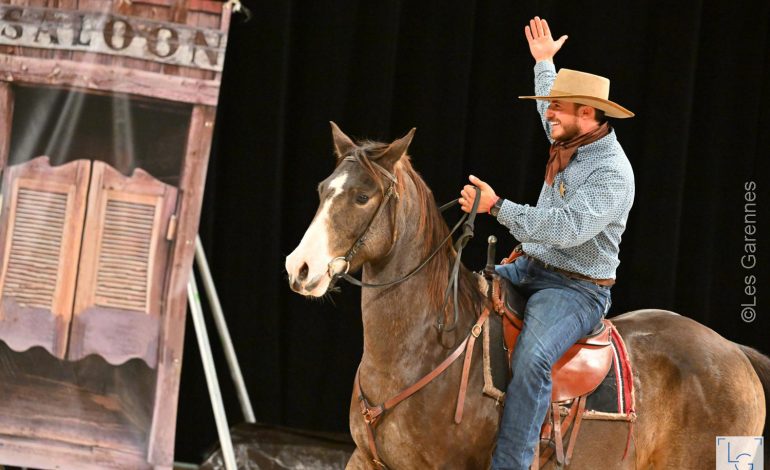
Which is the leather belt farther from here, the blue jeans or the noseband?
the noseband

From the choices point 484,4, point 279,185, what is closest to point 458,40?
point 484,4

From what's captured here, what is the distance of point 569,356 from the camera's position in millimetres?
2883

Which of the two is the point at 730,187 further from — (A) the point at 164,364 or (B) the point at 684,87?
(A) the point at 164,364

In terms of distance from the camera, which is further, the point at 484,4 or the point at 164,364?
the point at 484,4

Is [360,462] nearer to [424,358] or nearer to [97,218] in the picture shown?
[424,358]

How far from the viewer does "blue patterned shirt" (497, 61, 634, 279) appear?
2.69m

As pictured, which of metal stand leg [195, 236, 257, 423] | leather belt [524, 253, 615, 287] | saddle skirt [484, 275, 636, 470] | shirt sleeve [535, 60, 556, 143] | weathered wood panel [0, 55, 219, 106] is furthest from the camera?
metal stand leg [195, 236, 257, 423]

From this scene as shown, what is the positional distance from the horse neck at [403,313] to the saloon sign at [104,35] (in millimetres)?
1127

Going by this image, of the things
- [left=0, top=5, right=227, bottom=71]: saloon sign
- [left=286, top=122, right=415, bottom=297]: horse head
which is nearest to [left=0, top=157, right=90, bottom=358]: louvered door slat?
[left=0, top=5, right=227, bottom=71]: saloon sign

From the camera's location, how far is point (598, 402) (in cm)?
291

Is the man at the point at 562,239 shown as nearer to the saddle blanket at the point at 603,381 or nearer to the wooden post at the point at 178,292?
the saddle blanket at the point at 603,381

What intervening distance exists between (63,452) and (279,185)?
5.41ft

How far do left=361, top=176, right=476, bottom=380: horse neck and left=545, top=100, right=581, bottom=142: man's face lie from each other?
0.59 m

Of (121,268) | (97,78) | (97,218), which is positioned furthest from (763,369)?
(97,78)
